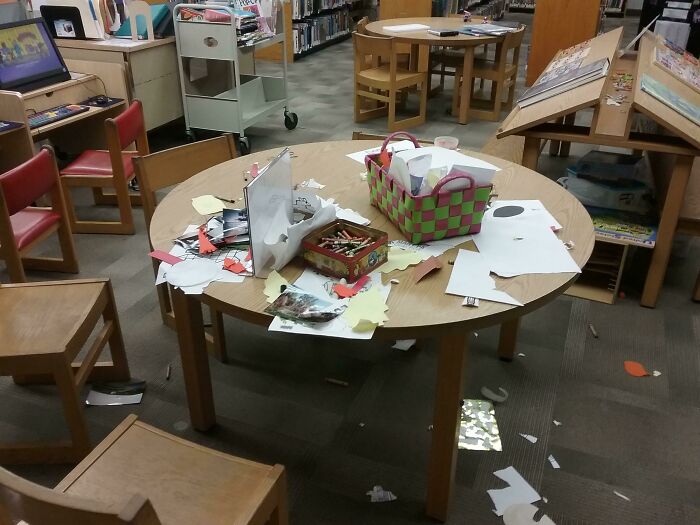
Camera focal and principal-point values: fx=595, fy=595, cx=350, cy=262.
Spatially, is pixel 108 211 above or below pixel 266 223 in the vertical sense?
below

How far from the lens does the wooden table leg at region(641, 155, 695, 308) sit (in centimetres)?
227

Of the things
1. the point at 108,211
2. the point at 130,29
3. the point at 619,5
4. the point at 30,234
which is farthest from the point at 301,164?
the point at 619,5

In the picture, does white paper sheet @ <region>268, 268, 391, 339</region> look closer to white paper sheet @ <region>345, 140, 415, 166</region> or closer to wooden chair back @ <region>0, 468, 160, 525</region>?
wooden chair back @ <region>0, 468, 160, 525</region>

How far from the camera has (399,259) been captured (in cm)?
146

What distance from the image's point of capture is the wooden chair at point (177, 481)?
117 cm

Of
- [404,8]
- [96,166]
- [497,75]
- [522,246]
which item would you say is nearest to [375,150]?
[522,246]

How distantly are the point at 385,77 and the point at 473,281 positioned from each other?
12.4 ft

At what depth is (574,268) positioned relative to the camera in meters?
1.42

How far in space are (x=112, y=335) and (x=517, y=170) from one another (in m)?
1.49

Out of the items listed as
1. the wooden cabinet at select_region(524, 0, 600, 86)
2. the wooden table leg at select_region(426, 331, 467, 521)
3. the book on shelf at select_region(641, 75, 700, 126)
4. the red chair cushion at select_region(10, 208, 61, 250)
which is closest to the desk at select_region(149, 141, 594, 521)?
the wooden table leg at select_region(426, 331, 467, 521)

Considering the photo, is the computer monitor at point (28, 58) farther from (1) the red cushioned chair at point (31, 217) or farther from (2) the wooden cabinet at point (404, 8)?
(2) the wooden cabinet at point (404, 8)

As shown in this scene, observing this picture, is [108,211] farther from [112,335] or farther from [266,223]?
[266,223]

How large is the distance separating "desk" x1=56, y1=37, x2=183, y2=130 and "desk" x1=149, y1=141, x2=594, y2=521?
6.98ft

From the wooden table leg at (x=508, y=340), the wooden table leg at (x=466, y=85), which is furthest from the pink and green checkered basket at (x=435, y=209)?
the wooden table leg at (x=466, y=85)
